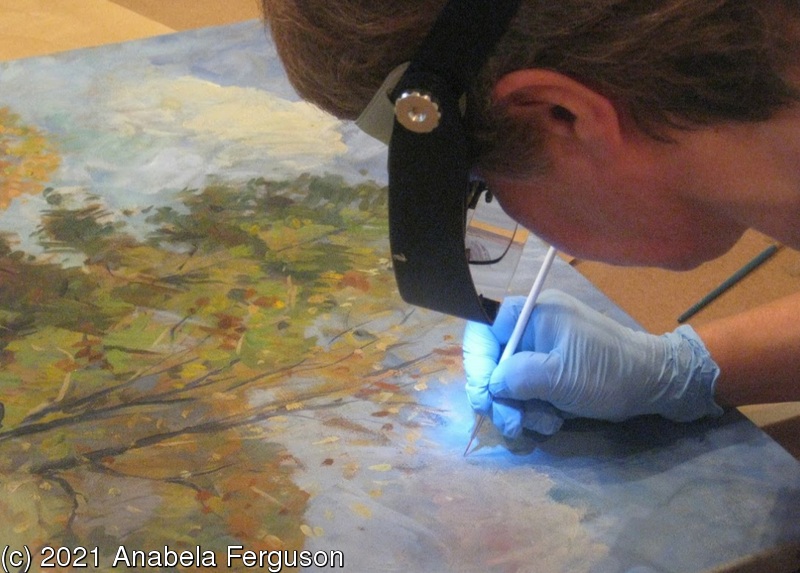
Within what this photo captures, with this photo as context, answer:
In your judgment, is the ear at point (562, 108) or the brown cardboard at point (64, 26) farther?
the brown cardboard at point (64, 26)

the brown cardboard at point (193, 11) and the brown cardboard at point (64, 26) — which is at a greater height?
the brown cardboard at point (193, 11)

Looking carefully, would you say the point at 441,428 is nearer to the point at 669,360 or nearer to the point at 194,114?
the point at 669,360

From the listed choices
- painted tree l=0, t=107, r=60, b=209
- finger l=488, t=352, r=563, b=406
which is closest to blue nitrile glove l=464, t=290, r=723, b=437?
finger l=488, t=352, r=563, b=406

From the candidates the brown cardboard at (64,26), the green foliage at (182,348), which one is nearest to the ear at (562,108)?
the green foliage at (182,348)

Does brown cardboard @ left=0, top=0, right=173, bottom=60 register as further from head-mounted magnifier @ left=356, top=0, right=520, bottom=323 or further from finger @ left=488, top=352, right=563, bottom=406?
head-mounted magnifier @ left=356, top=0, right=520, bottom=323

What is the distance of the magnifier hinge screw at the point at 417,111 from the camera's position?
0.66 meters

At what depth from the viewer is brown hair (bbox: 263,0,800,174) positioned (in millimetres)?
621

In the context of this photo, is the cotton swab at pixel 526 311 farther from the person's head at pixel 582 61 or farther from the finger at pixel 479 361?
the person's head at pixel 582 61

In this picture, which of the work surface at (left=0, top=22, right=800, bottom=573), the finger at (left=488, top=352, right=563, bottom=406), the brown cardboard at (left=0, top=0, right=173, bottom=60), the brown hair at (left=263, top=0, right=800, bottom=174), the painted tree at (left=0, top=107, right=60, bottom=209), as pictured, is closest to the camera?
the brown hair at (left=263, top=0, right=800, bottom=174)

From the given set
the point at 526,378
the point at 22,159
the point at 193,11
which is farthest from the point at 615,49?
the point at 193,11

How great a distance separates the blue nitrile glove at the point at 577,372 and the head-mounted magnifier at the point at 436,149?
0.82 ft

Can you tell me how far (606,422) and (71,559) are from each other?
635 millimetres

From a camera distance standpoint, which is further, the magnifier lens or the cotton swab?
the cotton swab

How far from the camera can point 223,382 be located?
1093mm
